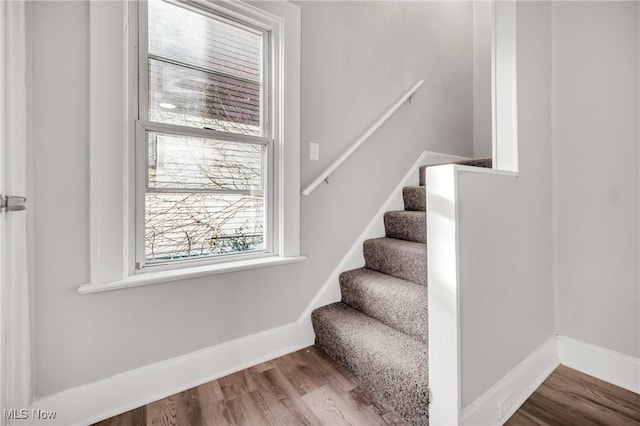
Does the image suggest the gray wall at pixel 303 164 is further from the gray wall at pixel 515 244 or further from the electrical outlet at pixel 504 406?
the electrical outlet at pixel 504 406

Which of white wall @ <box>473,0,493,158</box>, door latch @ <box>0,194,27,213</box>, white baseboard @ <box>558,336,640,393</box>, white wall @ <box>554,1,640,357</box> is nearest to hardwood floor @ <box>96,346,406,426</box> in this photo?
door latch @ <box>0,194,27,213</box>

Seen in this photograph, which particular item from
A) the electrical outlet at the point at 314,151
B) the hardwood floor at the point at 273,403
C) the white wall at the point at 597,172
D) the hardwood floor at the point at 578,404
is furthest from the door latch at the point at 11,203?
the white wall at the point at 597,172

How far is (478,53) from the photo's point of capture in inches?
116

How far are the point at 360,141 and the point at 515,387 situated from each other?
5.47 ft

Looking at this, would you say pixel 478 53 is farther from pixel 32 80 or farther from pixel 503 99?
pixel 32 80

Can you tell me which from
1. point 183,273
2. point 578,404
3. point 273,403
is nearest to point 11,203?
point 183,273

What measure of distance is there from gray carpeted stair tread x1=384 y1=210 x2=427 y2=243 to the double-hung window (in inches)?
38.0

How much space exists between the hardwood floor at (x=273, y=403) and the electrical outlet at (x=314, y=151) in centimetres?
130

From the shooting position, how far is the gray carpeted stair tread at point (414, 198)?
7.11ft

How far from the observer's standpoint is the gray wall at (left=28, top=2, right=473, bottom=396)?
113 cm

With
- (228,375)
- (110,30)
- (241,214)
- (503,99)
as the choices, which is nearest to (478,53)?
(503,99)

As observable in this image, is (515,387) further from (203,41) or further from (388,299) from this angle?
(203,41)

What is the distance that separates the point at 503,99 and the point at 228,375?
6.86 feet

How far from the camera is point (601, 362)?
5.01 feet
